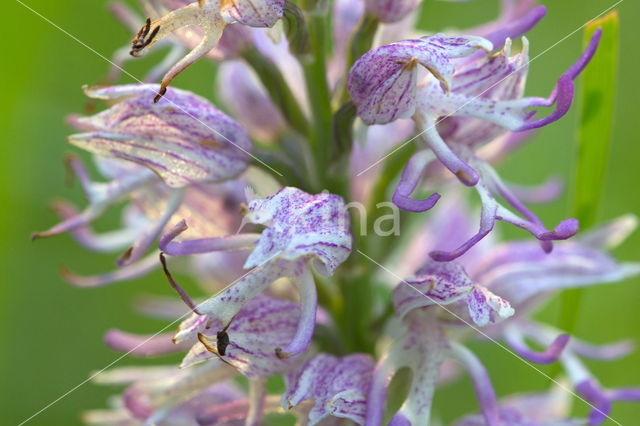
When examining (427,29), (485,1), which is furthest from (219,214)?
(485,1)

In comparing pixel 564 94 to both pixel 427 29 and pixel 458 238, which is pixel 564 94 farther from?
pixel 427 29

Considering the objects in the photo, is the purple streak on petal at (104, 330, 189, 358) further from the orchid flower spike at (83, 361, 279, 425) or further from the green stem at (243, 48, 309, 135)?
the green stem at (243, 48, 309, 135)

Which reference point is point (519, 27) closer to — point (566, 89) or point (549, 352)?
point (566, 89)

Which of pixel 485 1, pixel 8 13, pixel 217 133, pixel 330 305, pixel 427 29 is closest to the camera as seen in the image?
pixel 217 133

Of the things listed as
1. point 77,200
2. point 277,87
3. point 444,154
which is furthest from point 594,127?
point 77,200

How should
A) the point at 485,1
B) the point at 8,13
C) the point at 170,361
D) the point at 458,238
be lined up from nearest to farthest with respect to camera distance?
the point at 458,238 → the point at 8,13 → the point at 170,361 → the point at 485,1

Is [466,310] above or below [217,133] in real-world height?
below

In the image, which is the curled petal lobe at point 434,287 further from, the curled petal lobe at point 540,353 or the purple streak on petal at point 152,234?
the purple streak on petal at point 152,234
